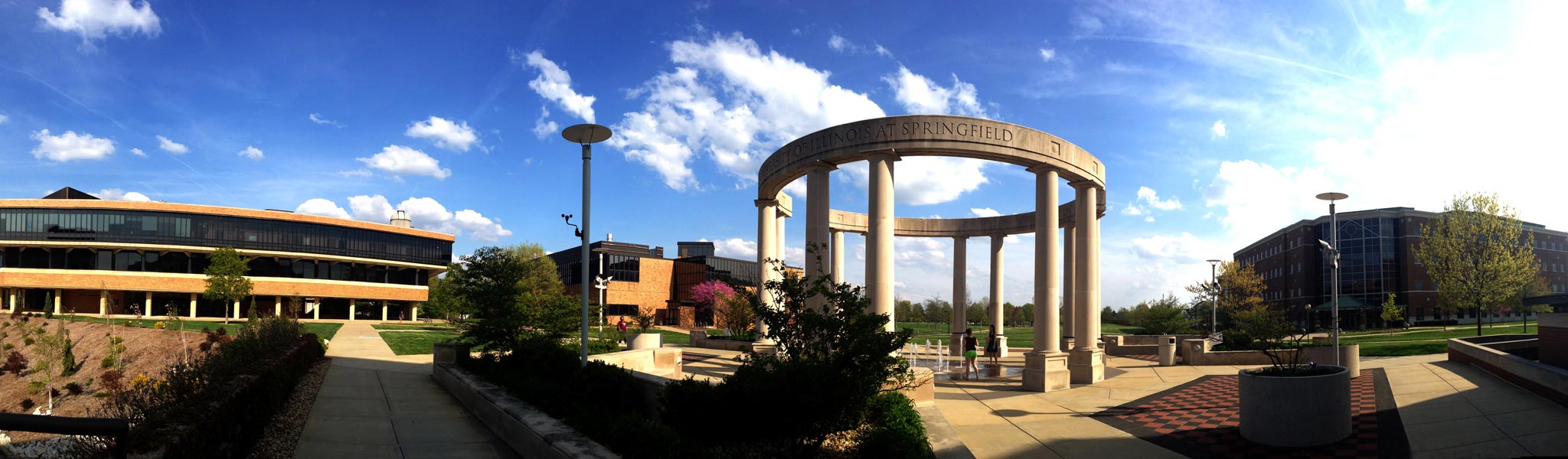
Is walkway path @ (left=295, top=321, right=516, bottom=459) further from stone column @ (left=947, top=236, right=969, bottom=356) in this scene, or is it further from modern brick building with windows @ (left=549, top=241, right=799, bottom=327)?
modern brick building with windows @ (left=549, top=241, right=799, bottom=327)

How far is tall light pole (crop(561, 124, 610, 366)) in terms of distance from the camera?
45.3ft

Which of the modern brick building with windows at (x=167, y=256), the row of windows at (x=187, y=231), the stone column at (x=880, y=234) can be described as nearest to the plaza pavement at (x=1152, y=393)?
the stone column at (x=880, y=234)

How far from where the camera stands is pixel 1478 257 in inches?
1654

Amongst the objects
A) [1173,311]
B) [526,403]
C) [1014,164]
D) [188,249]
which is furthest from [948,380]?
[188,249]

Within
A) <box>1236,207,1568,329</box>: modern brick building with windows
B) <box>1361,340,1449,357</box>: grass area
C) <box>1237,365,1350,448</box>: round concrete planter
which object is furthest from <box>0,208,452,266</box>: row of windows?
<box>1236,207,1568,329</box>: modern brick building with windows

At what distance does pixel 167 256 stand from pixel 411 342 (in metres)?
54.2

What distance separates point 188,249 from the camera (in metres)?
68.2

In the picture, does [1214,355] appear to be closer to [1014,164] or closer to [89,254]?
[1014,164]

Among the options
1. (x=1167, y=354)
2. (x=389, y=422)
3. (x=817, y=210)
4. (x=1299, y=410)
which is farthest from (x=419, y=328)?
(x=1299, y=410)

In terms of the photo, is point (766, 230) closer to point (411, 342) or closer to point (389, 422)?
point (389, 422)

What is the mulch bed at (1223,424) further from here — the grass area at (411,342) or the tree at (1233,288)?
the tree at (1233,288)

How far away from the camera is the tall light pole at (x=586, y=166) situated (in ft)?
45.3

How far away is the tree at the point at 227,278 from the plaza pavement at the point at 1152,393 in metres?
48.9

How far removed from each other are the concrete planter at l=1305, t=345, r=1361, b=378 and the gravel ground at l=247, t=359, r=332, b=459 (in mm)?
22530
